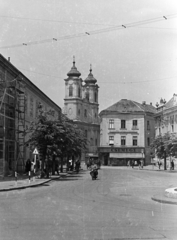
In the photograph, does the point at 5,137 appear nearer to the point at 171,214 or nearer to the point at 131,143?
the point at 171,214

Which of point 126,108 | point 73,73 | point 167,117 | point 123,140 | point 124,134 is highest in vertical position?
point 73,73

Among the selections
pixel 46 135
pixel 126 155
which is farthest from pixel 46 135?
pixel 126 155

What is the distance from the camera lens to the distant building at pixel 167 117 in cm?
6638

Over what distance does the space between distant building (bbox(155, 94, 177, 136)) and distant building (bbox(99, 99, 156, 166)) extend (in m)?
11.2

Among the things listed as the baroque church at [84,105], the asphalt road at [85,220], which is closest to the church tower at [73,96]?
the baroque church at [84,105]

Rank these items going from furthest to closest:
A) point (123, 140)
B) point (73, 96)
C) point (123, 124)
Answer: point (73, 96)
point (123, 124)
point (123, 140)

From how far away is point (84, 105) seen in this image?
102938mm

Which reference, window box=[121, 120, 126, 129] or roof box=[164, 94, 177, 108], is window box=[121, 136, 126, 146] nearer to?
window box=[121, 120, 126, 129]

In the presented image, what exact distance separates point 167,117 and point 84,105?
36.2 metres

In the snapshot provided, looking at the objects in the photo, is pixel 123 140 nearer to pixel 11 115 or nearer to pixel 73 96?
pixel 73 96

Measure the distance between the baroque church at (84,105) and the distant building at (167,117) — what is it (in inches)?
950

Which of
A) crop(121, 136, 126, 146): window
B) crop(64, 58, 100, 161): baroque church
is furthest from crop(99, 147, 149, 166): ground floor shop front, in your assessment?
crop(64, 58, 100, 161): baroque church

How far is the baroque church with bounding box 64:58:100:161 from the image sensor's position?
97.6 metres

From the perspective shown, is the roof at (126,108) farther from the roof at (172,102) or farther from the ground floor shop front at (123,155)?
the roof at (172,102)
